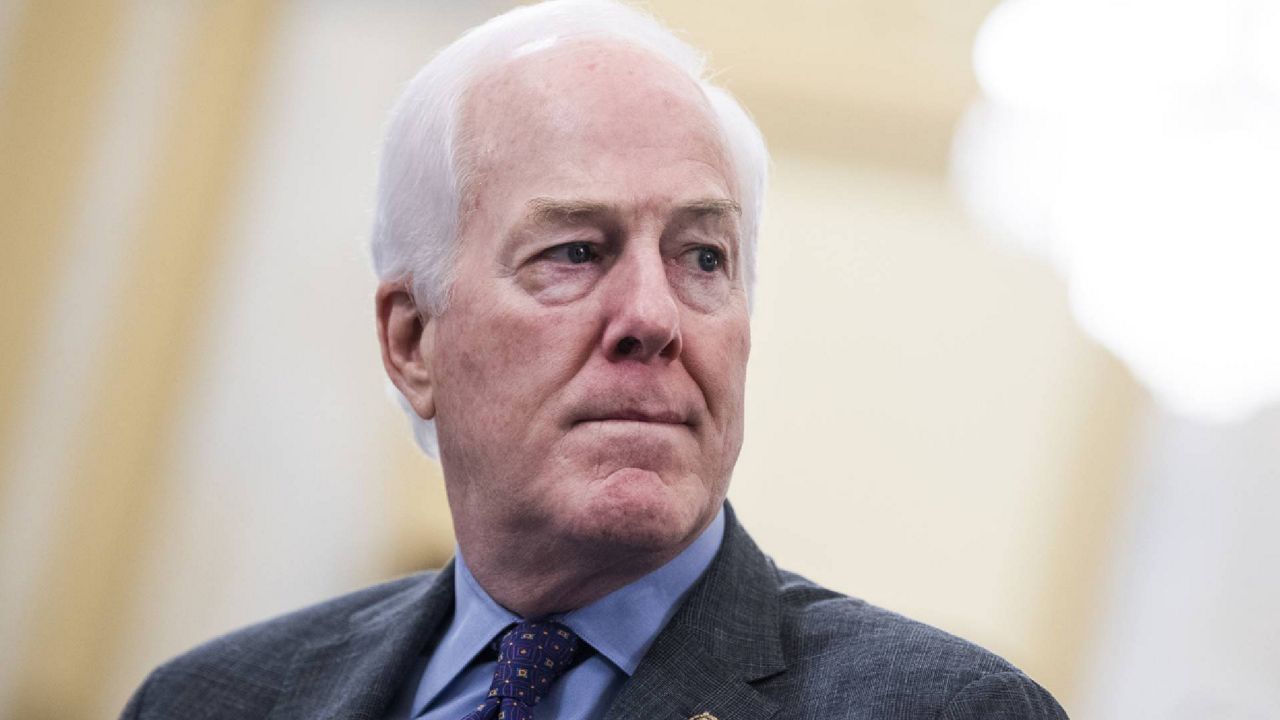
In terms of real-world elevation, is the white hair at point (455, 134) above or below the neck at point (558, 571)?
above

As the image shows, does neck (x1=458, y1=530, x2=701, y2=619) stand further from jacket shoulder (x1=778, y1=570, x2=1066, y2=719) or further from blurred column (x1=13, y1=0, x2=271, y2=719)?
blurred column (x1=13, y1=0, x2=271, y2=719)

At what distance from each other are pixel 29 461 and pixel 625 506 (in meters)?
3.14

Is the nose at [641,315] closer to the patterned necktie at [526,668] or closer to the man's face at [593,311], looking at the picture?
the man's face at [593,311]

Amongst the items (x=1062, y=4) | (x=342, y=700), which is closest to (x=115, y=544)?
(x=342, y=700)

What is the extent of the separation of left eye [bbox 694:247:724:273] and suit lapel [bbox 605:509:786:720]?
36cm

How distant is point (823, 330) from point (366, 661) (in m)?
3.13

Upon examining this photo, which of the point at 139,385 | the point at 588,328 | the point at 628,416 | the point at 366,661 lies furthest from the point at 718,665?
the point at 139,385

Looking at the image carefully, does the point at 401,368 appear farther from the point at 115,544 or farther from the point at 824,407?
the point at 824,407

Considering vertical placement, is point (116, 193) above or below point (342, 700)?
above

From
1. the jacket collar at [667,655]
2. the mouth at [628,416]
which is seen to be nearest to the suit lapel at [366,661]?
the jacket collar at [667,655]

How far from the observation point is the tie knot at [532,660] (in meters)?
1.91

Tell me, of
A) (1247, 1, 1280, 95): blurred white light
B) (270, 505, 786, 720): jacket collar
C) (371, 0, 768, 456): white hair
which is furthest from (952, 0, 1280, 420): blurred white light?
(270, 505, 786, 720): jacket collar

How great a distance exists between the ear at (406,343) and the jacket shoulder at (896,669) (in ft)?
1.88

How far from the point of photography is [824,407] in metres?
5.14
